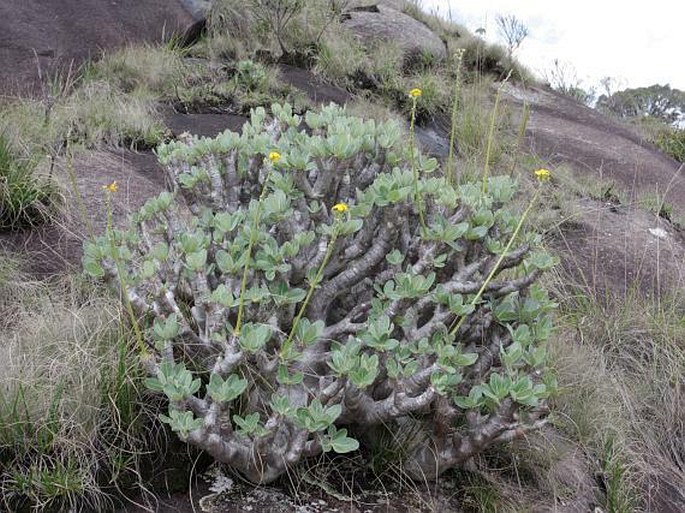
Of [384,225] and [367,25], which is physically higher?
[384,225]

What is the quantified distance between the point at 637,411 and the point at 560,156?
4.62 m

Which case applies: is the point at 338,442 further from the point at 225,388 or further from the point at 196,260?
the point at 196,260

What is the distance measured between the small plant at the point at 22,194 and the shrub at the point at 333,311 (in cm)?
134

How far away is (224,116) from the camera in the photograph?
6.69 m

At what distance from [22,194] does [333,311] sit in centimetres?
217

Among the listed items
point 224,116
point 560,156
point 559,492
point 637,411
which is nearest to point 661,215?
point 560,156

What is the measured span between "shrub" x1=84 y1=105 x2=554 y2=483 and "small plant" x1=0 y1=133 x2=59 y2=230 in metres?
1.34

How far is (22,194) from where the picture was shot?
4020mm

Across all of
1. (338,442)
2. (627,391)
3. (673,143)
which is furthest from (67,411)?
(673,143)

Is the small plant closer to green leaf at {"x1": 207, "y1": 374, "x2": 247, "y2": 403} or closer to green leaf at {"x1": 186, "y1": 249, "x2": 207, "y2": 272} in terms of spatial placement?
green leaf at {"x1": 186, "y1": 249, "x2": 207, "y2": 272}

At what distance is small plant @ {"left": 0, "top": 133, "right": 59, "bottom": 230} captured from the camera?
4000 millimetres

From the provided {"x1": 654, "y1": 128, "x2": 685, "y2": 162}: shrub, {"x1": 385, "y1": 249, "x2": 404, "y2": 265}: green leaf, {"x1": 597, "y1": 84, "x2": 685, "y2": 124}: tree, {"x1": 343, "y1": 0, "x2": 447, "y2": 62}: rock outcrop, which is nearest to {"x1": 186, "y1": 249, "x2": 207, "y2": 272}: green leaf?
{"x1": 385, "y1": 249, "x2": 404, "y2": 265}: green leaf

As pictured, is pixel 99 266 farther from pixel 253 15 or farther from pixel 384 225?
pixel 253 15

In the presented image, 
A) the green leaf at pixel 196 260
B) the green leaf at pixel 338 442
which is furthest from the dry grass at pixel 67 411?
the green leaf at pixel 338 442
